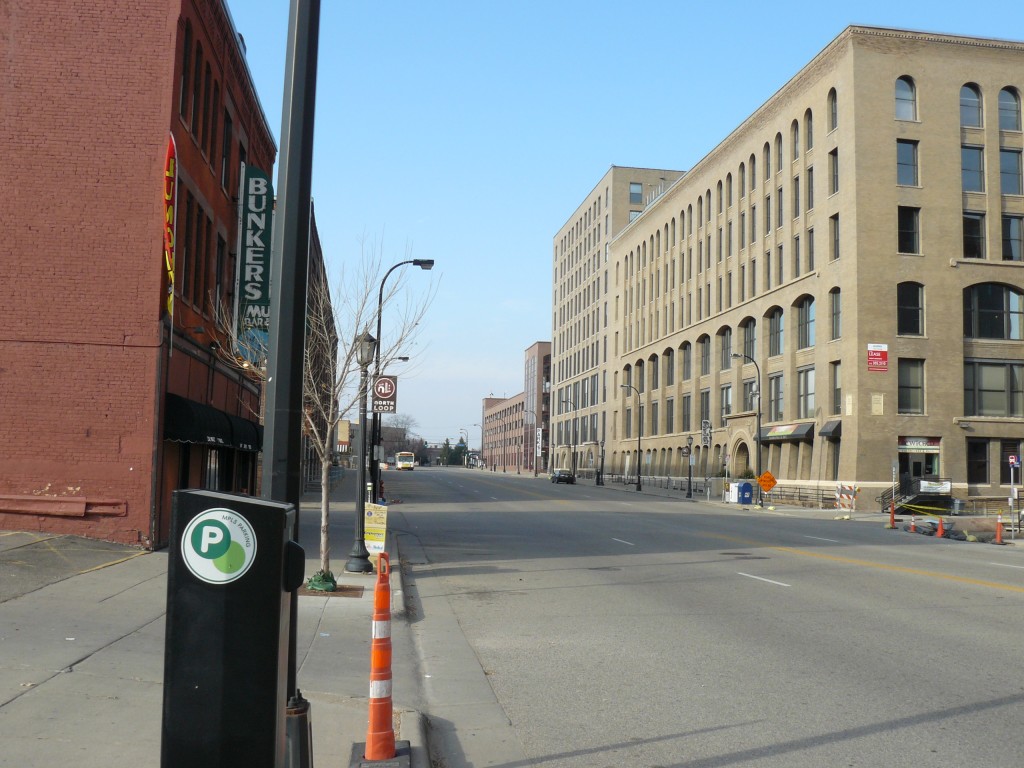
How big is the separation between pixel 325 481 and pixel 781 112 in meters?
53.4

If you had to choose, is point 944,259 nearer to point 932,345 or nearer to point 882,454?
point 932,345

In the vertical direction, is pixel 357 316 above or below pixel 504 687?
above

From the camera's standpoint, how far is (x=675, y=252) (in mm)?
82625

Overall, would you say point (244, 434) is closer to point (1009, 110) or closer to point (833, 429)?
point (833, 429)

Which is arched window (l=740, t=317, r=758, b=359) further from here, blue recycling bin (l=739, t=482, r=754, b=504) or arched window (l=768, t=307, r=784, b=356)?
blue recycling bin (l=739, t=482, r=754, b=504)

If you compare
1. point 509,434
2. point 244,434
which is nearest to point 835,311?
point 244,434

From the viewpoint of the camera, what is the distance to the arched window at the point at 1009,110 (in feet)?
175

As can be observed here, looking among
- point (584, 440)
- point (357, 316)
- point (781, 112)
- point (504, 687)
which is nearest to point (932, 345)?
point (781, 112)

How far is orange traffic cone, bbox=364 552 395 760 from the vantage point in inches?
227

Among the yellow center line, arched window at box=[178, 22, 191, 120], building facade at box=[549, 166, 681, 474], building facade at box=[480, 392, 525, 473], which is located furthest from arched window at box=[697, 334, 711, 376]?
building facade at box=[480, 392, 525, 473]

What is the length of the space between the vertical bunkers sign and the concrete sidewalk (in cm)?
959

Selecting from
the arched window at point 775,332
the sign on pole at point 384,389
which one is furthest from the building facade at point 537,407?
the sign on pole at point 384,389

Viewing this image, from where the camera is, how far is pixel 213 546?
442 cm

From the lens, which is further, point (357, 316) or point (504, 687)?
point (357, 316)
